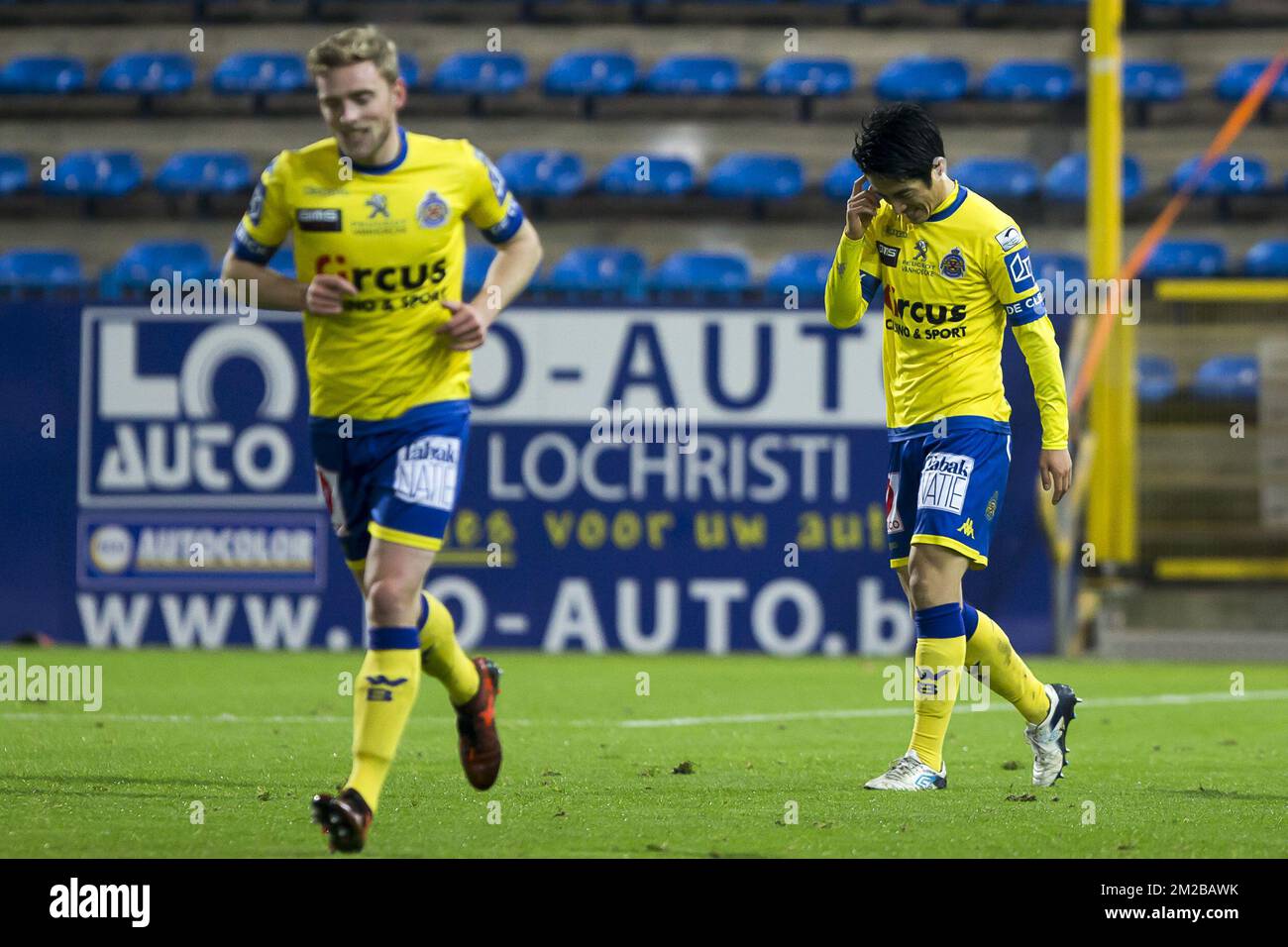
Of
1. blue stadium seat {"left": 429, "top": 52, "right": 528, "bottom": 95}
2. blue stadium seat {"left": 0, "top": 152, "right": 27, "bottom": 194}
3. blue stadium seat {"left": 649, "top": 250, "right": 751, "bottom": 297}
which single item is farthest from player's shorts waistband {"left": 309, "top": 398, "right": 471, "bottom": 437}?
blue stadium seat {"left": 0, "top": 152, "right": 27, "bottom": 194}

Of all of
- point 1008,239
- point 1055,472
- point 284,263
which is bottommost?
point 1055,472

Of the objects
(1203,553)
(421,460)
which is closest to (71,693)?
(421,460)

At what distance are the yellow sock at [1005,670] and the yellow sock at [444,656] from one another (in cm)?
185

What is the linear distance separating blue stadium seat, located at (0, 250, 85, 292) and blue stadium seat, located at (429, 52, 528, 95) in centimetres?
387

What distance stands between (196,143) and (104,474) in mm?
6758

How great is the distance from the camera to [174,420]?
13656 mm

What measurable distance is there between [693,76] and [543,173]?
204cm

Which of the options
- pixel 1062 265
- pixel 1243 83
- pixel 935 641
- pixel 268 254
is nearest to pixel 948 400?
pixel 935 641

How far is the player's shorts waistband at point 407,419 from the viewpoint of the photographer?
18.7 ft

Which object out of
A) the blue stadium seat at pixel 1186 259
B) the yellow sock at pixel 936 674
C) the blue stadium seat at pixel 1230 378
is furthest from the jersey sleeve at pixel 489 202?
the blue stadium seat at pixel 1186 259

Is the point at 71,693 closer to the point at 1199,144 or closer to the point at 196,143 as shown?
the point at 196,143

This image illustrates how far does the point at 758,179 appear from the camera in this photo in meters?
18.5

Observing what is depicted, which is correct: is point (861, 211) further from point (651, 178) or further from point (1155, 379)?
point (651, 178)

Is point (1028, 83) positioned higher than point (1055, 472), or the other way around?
point (1028, 83)
